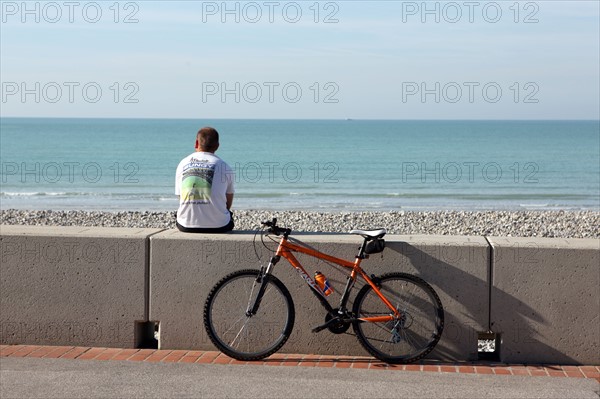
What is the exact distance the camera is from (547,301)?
7.05 m

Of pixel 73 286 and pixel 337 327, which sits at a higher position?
pixel 73 286

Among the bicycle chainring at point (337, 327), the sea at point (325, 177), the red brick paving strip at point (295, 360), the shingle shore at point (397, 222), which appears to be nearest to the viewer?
the red brick paving strip at point (295, 360)

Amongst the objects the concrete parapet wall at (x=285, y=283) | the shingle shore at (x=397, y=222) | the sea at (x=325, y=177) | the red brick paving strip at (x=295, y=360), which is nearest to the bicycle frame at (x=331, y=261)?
the concrete parapet wall at (x=285, y=283)

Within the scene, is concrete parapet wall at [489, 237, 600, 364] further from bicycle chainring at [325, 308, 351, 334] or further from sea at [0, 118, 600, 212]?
sea at [0, 118, 600, 212]

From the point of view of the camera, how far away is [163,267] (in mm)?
7348

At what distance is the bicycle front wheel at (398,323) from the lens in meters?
7.07

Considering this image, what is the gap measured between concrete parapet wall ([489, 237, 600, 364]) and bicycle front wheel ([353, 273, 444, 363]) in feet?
1.76

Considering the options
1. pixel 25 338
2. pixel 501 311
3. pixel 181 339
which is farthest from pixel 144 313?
pixel 501 311

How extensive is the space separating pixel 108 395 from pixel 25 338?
6.12 feet

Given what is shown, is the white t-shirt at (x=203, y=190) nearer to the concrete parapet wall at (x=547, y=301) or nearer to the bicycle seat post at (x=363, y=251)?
the bicycle seat post at (x=363, y=251)

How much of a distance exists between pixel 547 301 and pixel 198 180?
2.97 metres

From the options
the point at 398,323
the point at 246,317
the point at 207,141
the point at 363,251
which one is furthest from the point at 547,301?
the point at 207,141

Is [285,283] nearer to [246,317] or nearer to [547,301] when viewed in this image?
[246,317]

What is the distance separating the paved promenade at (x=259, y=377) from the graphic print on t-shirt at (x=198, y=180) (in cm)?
128
